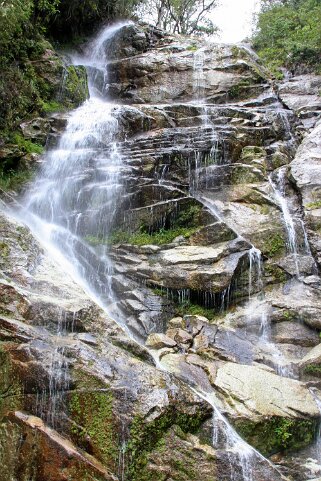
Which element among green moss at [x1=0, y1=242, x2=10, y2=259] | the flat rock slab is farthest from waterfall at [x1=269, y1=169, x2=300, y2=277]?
green moss at [x1=0, y1=242, x2=10, y2=259]

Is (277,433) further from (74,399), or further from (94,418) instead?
(74,399)

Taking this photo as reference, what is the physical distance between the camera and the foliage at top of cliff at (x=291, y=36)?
1955 centimetres

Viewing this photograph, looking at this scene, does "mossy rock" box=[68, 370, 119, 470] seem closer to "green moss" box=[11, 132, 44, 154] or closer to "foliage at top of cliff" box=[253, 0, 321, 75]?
"green moss" box=[11, 132, 44, 154]

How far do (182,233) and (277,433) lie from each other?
5778 mm

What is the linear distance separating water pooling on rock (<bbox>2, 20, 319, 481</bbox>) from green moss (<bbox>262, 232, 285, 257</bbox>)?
0.03m

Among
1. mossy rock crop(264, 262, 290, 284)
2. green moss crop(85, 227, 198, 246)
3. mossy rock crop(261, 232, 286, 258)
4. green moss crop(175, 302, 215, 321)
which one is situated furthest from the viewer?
green moss crop(85, 227, 198, 246)

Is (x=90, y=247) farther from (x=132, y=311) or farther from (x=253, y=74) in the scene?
(x=253, y=74)

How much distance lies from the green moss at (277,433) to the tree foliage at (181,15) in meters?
27.9

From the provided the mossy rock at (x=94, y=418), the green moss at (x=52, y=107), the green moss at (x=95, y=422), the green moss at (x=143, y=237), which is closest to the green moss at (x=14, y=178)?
the green moss at (x=143, y=237)

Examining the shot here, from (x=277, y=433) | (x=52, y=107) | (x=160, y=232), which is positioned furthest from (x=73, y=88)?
(x=277, y=433)

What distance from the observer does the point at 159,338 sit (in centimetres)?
835

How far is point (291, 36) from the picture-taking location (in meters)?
21.2

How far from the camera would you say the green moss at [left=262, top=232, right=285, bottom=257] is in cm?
1082

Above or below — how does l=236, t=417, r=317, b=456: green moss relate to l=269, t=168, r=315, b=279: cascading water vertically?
below
